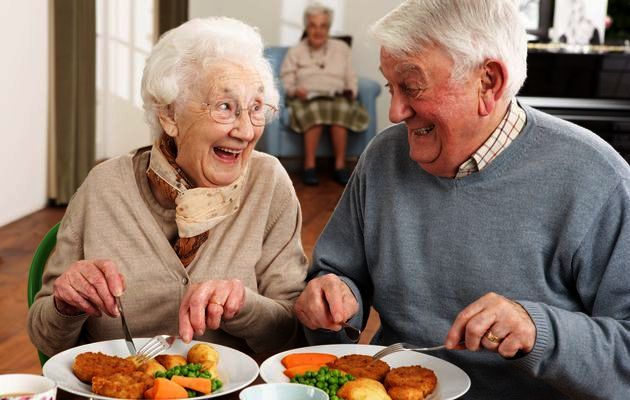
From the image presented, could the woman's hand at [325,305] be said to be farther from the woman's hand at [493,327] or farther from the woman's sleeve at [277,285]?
the woman's hand at [493,327]

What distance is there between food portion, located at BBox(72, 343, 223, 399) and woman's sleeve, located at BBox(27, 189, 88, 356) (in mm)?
282

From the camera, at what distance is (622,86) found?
6.08 m

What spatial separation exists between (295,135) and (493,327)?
689 cm

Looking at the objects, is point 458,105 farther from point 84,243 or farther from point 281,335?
point 84,243

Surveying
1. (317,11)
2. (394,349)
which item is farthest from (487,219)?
(317,11)

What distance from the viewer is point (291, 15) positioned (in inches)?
350

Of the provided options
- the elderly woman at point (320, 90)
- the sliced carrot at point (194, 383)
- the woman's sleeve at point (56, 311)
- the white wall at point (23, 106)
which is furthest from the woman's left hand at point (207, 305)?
the elderly woman at point (320, 90)

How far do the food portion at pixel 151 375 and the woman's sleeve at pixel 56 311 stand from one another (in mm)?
282

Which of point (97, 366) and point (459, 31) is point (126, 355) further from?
point (459, 31)

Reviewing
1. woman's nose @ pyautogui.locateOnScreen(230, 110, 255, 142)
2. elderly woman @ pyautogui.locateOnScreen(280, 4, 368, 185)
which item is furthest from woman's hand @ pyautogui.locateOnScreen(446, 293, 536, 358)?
elderly woman @ pyautogui.locateOnScreen(280, 4, 368, 185)

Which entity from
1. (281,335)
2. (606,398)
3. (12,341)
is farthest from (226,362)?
(12,341)

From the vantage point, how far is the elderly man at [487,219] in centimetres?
150

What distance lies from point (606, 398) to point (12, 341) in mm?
2633

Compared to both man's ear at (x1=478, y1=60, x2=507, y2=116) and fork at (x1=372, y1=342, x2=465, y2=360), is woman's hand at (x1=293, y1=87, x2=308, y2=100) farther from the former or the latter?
fork at (x1=372, y1=342, x2=465, y2=360)
